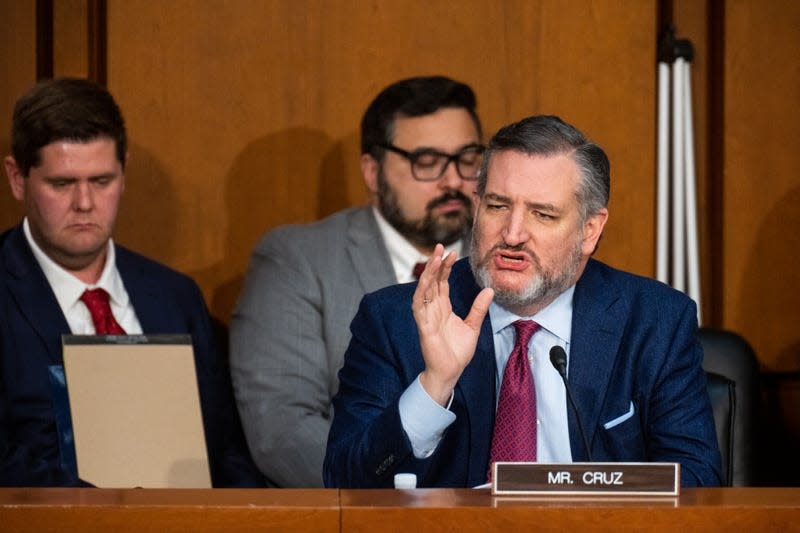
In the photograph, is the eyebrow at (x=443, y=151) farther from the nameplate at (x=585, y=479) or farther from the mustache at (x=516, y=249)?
the nameplate at (x=585, y=479)

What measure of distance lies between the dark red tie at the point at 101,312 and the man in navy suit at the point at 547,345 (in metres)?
0.90

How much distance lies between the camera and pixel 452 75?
4.13m

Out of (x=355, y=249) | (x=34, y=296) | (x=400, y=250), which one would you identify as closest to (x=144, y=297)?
(x=34, y=296)

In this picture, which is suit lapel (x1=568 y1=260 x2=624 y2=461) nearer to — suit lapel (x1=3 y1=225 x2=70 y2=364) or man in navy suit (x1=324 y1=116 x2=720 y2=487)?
man in navy suit (x1=324 y1=116 x2=720 y2=487)

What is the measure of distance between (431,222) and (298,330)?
494 millimetres

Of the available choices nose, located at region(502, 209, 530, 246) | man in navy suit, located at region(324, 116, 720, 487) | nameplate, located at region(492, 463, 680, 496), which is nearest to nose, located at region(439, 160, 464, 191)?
man in navy suit, located at region(324, 116, 720, 487)

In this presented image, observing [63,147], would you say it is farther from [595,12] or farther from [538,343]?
[595,12]

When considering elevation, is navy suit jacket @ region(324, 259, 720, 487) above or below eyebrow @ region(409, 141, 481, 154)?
below

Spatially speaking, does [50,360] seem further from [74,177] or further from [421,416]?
[421,416]

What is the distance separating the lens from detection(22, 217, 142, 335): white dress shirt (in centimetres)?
341

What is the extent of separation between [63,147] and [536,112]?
4.96 ft

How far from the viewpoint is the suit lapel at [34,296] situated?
330 cm

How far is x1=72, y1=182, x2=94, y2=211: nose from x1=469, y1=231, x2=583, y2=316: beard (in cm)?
117

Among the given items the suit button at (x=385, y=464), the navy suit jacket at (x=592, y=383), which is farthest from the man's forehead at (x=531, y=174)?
the suit button at (x=385, y=464)
